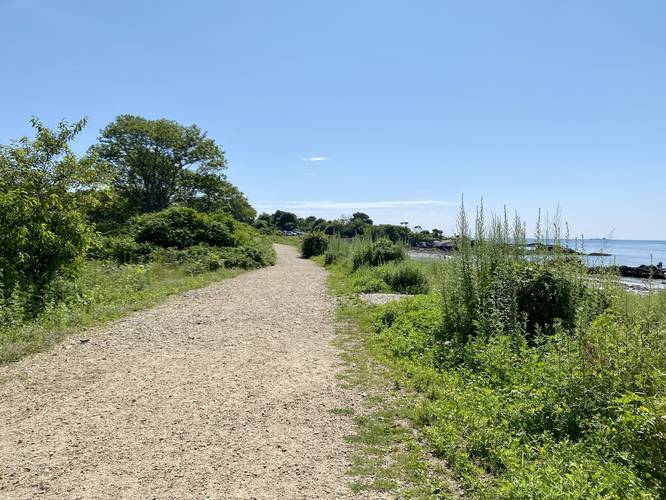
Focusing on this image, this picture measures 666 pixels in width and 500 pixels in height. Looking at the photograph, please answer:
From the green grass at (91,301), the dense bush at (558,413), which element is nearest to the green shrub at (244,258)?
the green grass at (91,301)

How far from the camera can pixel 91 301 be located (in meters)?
9.64

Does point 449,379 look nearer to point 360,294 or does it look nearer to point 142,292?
point 360,294

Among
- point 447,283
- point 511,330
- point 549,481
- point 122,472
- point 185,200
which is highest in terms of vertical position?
point 185,200

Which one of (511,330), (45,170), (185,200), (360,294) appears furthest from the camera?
(185,200)

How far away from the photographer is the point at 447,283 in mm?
7773

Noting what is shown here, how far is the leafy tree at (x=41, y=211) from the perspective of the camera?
846 cm

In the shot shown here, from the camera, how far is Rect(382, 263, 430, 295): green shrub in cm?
1384

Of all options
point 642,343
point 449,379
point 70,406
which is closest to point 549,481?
point 642,343

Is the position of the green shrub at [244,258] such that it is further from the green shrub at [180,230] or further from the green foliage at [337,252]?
the green foliage at [337,252]

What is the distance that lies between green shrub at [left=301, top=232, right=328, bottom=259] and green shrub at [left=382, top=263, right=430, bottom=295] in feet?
55.8

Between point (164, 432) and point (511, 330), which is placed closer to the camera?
point (164, 432)

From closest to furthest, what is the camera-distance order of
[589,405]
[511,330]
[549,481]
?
[549,481] → [589,405] → [511,330]

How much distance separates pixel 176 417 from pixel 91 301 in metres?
6.37

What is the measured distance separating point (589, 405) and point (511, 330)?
217cm
